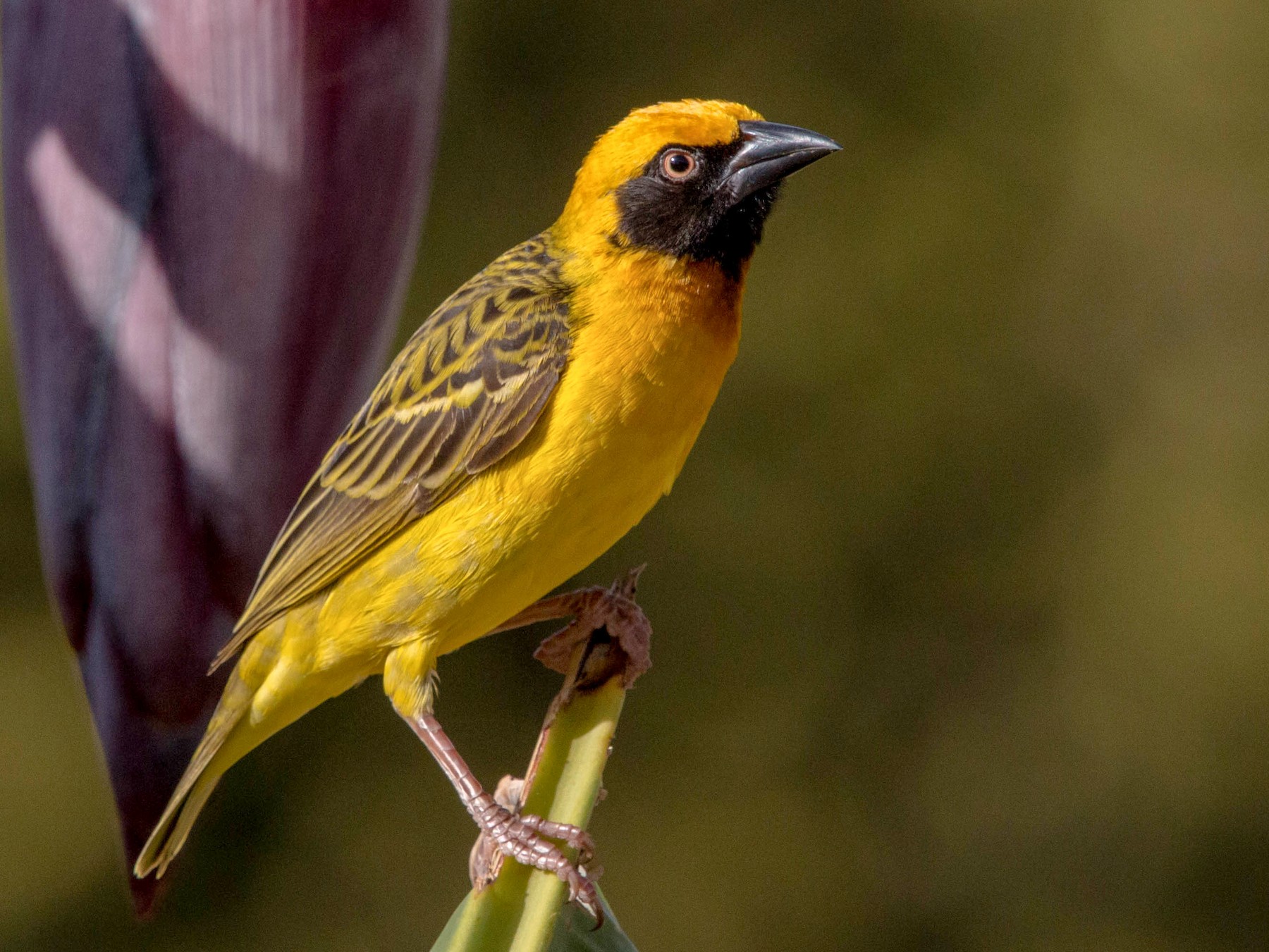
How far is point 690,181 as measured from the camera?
768mm

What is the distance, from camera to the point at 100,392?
64 centimetres

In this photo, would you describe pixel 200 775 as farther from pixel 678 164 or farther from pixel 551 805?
pixel 678 164

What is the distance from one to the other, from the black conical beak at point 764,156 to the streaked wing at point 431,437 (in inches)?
4.5

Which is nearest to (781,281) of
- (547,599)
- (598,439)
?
(547,599)

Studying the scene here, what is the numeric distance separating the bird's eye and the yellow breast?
0.04 metres

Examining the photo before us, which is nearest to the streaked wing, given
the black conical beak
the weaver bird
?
the weaver bird

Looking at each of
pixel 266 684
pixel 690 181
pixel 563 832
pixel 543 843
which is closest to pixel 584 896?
pixel 543 843

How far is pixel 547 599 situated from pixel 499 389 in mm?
168

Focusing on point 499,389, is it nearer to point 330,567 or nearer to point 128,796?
point 330,567

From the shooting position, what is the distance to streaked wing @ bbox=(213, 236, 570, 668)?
0.77 meters

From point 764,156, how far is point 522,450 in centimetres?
19

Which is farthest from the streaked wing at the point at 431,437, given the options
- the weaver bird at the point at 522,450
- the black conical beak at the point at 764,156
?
the black conical beak at the point at 764,156

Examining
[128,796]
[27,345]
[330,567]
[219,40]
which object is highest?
[219,40]

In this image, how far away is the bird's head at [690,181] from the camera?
2.47 feet
